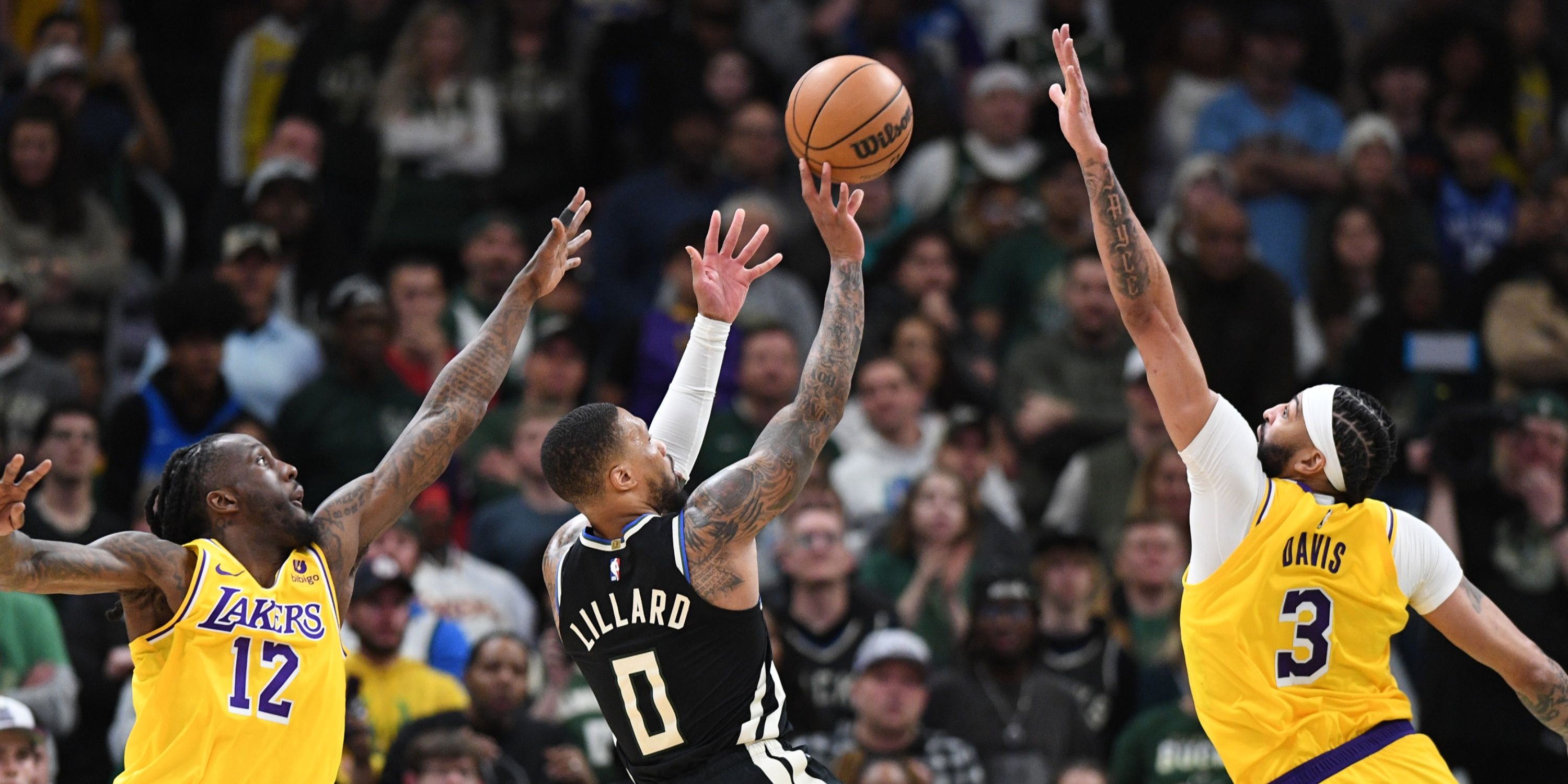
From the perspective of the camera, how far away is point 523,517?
11.9 metres

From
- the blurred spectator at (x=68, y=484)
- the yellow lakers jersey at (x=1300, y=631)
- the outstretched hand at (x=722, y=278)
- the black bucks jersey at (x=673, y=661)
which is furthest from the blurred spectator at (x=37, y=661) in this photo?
the yellow lakers jersey at (x=1300, y=631)

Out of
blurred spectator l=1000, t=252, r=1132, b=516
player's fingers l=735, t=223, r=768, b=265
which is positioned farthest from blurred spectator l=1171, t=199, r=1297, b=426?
player's fingers l=735, t=223, r=768, b=265

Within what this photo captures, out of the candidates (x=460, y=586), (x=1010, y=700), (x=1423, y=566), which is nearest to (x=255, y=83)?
(x=460, y=586)

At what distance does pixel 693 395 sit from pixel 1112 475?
571 centimetres

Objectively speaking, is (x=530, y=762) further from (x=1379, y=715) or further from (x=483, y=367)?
(x=1379, y=715)

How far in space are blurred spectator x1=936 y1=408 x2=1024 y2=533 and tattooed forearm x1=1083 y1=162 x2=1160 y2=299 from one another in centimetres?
547

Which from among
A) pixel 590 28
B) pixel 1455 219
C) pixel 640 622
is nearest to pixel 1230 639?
pixel 640 622

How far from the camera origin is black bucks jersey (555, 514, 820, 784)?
6133 mm

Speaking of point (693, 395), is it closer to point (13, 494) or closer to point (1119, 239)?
point (1119, 239)

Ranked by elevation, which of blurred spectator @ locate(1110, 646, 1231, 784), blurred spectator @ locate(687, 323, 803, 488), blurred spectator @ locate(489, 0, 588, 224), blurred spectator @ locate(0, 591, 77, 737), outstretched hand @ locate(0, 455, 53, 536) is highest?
blurred spectator @ locate(489, 0, 588, 224)

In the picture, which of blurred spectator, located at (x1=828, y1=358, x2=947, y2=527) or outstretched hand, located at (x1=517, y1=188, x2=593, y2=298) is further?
blurred spectator, located at (x1=828, y1=358, x2=947, y2=527)

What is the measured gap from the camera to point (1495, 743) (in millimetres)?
11086

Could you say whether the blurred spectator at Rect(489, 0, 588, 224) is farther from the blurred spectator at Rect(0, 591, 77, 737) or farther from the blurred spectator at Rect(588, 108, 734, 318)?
the blurred spectator at Rect(0, 591, 77, 737)

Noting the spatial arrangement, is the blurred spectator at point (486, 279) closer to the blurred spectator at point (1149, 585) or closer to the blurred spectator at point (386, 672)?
the blurred spectator at point (386, 672)
